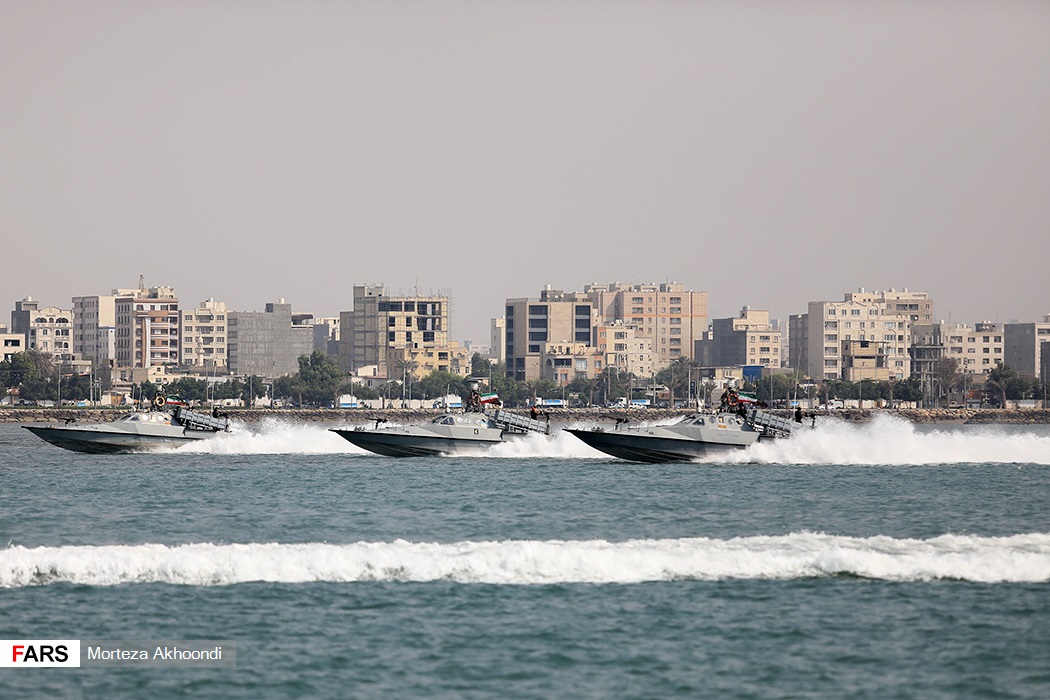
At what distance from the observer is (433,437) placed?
195 feet

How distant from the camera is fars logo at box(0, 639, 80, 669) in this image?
1991 cm

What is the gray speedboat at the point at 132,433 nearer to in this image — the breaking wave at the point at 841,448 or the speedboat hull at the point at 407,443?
the breaking wave at the point at 841,448

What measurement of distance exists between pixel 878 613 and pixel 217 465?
1486 inches

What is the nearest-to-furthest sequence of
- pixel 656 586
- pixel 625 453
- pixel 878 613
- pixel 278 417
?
pixel 878 613 < pixel 656 586 < pixel 625 453 < pixel 278 417

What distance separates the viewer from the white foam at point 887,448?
57.2 m

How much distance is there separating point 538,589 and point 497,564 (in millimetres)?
1625

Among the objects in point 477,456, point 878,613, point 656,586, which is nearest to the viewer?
point 878,613

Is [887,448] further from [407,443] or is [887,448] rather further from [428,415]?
[428,415]

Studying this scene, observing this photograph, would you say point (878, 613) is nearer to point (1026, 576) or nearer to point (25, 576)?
point (1026, 576)

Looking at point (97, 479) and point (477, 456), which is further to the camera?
point (477, 456)

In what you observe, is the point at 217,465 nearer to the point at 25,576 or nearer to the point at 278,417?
the point at 25,576

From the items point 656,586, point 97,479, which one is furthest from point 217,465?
point 656,586

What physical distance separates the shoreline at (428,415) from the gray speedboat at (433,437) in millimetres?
101060

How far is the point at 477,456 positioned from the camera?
198ft
